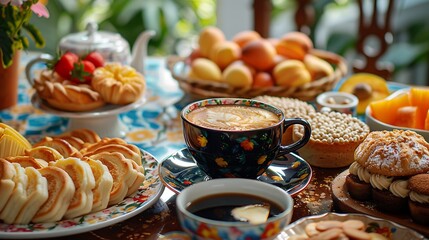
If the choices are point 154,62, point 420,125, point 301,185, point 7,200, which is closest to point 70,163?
point 7,200

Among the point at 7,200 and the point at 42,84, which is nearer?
the point at 7,200

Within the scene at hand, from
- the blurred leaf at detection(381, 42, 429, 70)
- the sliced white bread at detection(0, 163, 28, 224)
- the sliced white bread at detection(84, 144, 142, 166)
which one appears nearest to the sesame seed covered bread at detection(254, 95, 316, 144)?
the sliced white bread at detection(84, 144, 142, 166)

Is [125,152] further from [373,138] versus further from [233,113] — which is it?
[373,138]

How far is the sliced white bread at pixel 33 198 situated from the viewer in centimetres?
101

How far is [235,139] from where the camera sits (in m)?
1.10

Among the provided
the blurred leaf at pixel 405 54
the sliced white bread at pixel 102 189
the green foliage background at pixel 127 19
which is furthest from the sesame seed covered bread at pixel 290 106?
the blurred leaf at pixel 405 54

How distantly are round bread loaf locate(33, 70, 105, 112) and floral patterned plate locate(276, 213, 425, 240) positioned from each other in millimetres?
654

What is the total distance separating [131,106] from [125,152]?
1.03 feet

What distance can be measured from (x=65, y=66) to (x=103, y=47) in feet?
0.56

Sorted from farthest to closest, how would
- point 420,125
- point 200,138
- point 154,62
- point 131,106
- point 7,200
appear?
point 154,62
point 131,106
point 420,125
point 200,138
point 7,200

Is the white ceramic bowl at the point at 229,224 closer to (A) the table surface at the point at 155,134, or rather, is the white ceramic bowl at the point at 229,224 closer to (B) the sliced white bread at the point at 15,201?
(A) the table surface at the point at 155,134

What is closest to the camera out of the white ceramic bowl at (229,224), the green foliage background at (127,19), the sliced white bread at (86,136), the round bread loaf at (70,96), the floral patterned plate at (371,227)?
the white ceramic bowl at (229,224)

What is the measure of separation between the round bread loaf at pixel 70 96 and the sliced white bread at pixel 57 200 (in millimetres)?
435

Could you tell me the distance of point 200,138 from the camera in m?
1.13
